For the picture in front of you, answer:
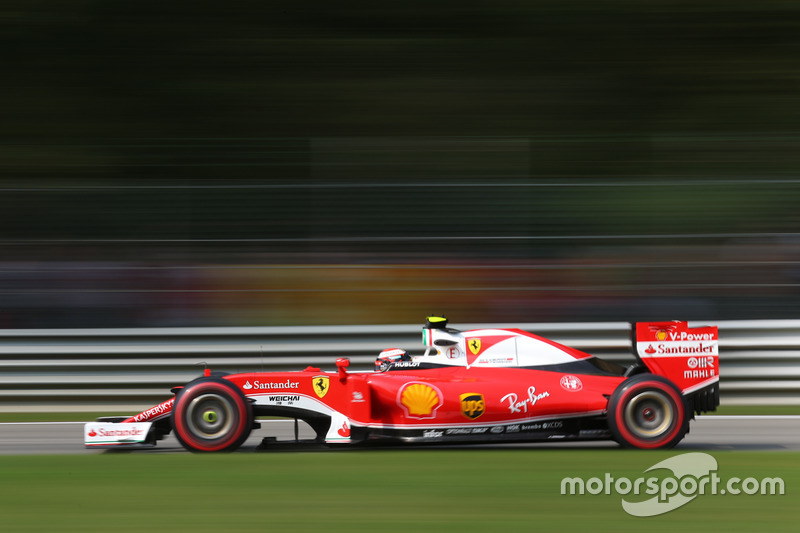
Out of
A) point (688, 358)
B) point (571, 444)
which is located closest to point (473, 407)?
point (571, 444)

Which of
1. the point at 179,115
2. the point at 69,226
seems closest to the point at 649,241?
the point at 69,226

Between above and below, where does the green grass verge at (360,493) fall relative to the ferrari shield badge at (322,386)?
below

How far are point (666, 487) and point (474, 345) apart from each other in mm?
2142

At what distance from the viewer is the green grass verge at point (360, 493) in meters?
4.80

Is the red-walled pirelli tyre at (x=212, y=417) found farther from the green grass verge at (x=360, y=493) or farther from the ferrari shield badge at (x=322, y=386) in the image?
the ferrari shield badge at (x=322, y=386)

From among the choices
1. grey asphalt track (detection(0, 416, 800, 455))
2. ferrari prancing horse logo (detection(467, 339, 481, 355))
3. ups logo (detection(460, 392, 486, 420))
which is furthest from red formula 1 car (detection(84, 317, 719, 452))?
grey asphalt track (detection(0, 416, 800, 455))

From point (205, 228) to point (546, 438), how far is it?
4593mm

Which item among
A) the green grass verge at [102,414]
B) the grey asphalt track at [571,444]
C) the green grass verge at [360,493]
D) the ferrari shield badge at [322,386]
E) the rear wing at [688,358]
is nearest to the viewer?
the green grass verge at [360,493]

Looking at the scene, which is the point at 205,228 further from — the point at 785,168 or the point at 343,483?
the point at 785,168

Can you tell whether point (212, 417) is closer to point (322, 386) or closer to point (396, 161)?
point (322, 386)

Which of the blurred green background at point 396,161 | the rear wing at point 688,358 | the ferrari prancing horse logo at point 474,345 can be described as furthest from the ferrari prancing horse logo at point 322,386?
the blurred green background at point 396,161

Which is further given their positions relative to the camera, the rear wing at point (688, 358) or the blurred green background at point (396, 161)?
the blurred green background at point (396, 161)

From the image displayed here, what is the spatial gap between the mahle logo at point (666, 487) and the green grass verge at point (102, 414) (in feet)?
11.9

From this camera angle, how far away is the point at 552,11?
50.2 feet
